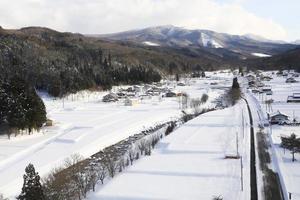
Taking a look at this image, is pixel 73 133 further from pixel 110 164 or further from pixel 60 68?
pixel 60 68

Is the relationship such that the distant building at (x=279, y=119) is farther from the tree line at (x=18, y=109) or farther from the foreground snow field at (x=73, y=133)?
the tree line at (x=18, y=109)

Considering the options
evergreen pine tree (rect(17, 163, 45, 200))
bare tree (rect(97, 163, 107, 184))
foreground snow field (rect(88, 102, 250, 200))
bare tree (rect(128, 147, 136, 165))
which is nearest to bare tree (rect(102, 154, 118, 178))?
bare tree (rect(97, 163, 107, 184))

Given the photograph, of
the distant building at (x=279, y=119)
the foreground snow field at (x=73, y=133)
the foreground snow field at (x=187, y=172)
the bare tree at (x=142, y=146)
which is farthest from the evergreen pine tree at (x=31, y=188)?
the distant building at (x=279, y=119)

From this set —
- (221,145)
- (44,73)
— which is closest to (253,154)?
(221,145)

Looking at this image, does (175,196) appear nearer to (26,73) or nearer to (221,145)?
(221,145)

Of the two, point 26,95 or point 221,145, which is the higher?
point 26,95

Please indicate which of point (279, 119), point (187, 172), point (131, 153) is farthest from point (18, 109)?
point (279, 119)
